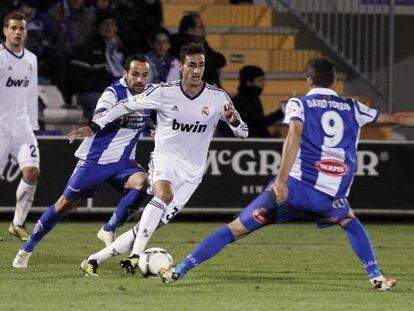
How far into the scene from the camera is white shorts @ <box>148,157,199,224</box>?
1038cm

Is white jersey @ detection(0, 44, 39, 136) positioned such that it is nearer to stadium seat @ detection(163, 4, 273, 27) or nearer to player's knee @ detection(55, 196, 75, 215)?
player's knee @ detection(55, 196, 75, 215)

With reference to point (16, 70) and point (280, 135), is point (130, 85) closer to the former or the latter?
point (16, 70)

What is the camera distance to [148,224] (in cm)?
1012

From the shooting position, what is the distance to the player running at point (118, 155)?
11258 millimetres

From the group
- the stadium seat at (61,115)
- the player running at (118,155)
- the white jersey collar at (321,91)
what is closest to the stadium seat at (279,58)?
the stadium seat at (61,115)

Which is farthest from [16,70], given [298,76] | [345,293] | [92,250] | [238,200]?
[298,76]

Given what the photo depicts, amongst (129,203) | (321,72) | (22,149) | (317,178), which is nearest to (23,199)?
(22,149)

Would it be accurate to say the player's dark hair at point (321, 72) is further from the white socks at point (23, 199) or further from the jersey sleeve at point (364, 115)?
the white socks at point (23, 199)

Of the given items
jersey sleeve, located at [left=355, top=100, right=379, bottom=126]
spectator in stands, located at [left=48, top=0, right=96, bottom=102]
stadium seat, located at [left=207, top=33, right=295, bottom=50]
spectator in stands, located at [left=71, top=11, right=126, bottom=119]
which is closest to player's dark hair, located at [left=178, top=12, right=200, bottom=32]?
spectator in stands, located at [left=71, top=11, right=126, bottom=119]

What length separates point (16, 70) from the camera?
1309 centimetres

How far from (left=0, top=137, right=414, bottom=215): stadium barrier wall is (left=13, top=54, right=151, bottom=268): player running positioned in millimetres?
3939

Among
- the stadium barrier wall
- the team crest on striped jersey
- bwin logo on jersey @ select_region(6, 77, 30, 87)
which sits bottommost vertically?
the stadium barrier wall

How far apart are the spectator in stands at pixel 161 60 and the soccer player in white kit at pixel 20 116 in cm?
372

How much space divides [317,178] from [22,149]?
4598 millimetres
